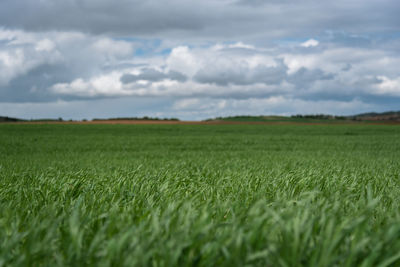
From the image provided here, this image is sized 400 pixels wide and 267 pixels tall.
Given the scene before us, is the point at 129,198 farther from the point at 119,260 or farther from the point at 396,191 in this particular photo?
the point at 396,191

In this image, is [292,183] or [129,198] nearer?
[129,198]

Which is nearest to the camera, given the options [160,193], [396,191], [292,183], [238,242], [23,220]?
[238,242]

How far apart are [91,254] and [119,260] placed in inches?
10.2

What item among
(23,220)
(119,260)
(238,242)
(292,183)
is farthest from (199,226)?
(292,183)

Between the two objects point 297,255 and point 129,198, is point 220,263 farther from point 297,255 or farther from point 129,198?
point 129,198

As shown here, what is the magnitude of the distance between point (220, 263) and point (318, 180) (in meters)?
4.00

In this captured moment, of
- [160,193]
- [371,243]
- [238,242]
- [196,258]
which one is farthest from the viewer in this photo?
[160,193]

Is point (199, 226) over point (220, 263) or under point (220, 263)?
over

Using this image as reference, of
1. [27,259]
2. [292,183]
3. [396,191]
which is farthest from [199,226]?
[396,191]

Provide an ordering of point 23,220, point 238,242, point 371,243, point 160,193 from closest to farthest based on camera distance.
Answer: point 238,242
point 371,243
point 23,220
point 160,193

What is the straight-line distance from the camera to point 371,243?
214cm

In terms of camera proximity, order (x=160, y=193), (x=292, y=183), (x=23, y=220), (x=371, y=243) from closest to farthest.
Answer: (x=371, y=243) < (x=23, y=220) < (x=160, y=193) < (x=292, y=183)

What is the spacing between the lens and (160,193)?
4.46 m

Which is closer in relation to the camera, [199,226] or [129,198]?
[199,226]
